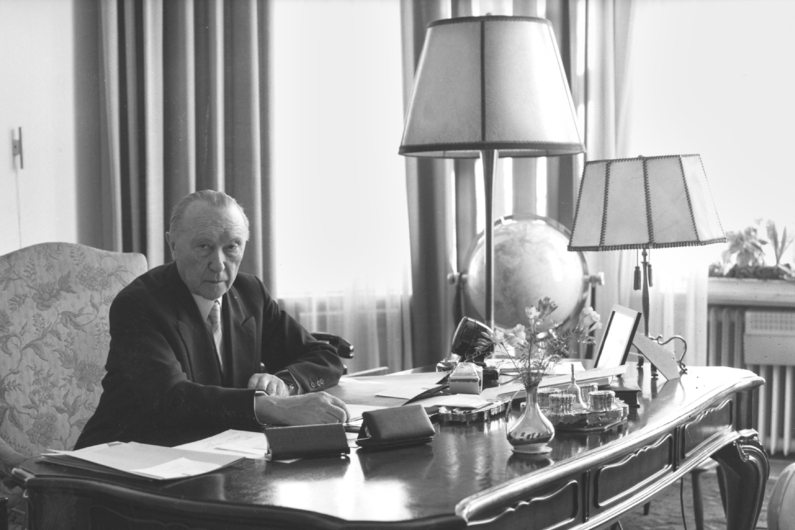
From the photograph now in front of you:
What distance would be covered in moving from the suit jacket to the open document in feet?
0.37

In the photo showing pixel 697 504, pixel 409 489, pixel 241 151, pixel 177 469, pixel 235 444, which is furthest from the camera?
pixel 241 151

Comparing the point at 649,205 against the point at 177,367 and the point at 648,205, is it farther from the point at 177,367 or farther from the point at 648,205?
the point at 177,367

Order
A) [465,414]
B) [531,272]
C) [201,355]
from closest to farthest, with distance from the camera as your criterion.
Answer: [465,414], [201,355], [531,272]

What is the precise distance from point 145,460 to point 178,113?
2.82m

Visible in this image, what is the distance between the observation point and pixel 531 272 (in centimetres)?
407

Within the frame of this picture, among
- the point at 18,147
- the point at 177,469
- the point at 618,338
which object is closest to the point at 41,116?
the point at 18,147

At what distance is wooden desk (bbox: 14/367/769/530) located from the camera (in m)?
1.31

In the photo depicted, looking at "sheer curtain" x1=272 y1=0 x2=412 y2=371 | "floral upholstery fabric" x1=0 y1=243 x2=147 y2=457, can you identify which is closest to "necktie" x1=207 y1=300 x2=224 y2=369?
"floral upholstery fabric" x1=0 y1=243 x2=147 y2=457

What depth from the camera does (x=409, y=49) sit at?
14.9 ft

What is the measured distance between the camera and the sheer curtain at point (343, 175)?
4.48 meters

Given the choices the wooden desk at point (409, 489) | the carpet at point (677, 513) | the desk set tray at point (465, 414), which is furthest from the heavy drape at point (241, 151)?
the wooden desk at point (409, 489)

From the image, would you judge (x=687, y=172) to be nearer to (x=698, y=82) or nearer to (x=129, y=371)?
(x=129, y=371)

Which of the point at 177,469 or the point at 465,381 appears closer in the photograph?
the point at 177,469

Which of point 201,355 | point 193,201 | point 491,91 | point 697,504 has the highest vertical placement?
point 491,91
